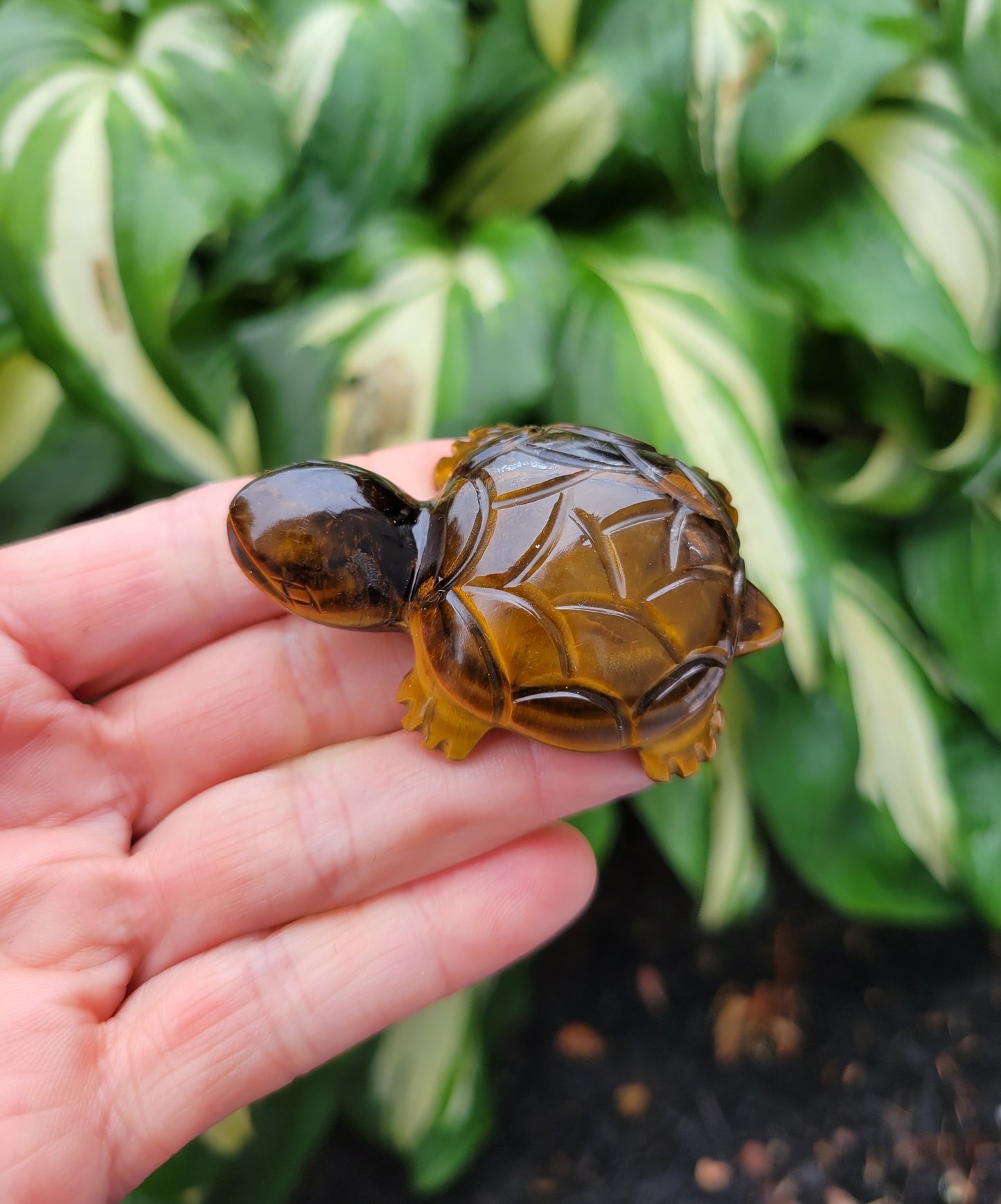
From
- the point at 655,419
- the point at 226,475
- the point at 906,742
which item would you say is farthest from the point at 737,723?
the point at 226,475

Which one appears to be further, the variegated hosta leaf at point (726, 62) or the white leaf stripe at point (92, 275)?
the variegated hosta leaf at point (726, 62)

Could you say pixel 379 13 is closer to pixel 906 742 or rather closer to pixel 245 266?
pixel 245 266

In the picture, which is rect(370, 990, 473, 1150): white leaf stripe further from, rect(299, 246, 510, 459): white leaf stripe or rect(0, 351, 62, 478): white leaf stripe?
rect(0, 351, 62, 478): white leaf stripe

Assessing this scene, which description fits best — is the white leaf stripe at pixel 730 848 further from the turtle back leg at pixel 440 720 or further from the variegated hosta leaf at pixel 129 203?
the variegated hosta leaf at pixel 129 203

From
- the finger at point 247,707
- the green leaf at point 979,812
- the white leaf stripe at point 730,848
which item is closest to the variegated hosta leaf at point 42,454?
the finger at point 247,707

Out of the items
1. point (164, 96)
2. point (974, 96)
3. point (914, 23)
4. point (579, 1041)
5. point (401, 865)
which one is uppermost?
point (164, 96)

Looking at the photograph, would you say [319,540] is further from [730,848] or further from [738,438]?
[730,848]

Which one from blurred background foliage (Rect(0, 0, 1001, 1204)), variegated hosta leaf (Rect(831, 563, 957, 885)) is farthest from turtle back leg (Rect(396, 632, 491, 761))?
variegated hosta leaf (Rect(831, 563, 957, 885))
